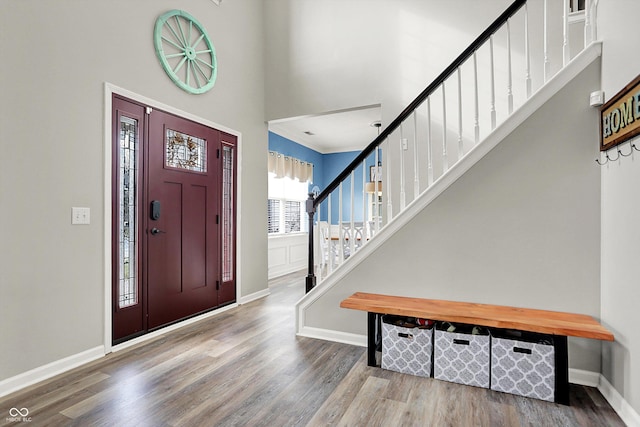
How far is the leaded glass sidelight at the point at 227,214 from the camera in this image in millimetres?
3896

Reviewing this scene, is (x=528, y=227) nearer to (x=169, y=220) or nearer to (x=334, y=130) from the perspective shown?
(x=169, y=220)

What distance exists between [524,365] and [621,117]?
4.71 feet

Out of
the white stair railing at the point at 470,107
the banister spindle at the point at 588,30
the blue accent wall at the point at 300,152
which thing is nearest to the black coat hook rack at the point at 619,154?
the banister spindle at the point at 588,30

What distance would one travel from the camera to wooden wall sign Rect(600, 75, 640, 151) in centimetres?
156

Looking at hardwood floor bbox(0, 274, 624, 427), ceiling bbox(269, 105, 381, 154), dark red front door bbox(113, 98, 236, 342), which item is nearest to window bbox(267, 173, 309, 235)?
ceiling bbox(269, 105, 381, 154)

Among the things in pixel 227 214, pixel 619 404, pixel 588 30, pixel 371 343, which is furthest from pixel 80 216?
pixel 588 30

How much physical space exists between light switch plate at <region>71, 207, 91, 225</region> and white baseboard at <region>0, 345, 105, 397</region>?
3.10ft

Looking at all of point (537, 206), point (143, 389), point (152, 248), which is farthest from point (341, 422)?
point (152, 248)

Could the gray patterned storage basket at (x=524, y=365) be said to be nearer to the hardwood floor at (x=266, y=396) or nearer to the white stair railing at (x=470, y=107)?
the hardwood floor at (x=266, y=396)

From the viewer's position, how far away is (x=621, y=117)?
1.73m

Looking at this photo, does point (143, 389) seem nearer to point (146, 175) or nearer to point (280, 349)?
point (280, 349)

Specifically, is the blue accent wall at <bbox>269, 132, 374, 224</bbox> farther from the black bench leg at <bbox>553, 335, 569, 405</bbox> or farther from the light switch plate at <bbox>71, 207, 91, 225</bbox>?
the black bench leg at <bbox>553, 335, 569, 405</bbox>

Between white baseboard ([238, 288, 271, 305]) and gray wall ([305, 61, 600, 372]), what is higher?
gray wall ([305, 61, 600, 372])

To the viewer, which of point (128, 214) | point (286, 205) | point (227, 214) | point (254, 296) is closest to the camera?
point (128, 214)
